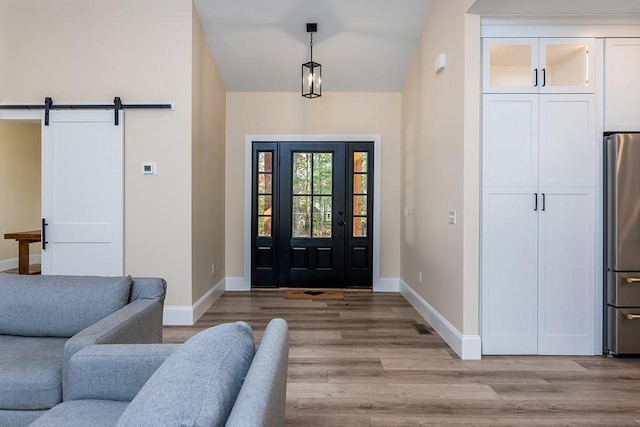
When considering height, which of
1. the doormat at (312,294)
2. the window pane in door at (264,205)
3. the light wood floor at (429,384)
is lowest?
the light wood floor at (429,384)

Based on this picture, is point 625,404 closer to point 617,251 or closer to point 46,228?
point 617,251

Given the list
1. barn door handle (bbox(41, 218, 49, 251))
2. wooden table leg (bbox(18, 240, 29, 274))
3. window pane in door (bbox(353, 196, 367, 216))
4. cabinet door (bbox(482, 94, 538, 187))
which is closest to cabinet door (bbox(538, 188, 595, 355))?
cabinet door (bbox(482, 94, 538, 187))

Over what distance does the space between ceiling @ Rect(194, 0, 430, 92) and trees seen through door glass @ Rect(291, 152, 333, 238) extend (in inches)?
41.3

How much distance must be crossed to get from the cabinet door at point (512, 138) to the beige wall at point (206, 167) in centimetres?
270

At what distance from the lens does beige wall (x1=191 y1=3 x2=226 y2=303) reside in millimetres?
3945

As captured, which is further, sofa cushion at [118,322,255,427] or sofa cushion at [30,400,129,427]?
sofa cushion at [30,400,129,427]

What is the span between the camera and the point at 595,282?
10.2 ft

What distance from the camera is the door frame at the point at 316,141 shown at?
5406mm

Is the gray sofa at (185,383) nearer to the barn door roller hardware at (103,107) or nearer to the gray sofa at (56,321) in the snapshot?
the gray sofa at (56,321)

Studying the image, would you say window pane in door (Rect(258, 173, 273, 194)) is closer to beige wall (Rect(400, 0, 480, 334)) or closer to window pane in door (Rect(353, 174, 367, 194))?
window pane in door (Rect(353, 174, 367, 194))

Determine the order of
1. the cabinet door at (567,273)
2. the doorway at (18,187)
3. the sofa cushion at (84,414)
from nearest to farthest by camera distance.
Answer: the sofa cushion at (84,414), the cabinet door at (567,273), the doorway at (18,187)

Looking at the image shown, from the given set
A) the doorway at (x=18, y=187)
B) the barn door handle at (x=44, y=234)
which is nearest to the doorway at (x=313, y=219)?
the barn door handle at (x=44, y=234)

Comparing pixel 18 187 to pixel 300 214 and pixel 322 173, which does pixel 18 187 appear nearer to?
pixel 300 214

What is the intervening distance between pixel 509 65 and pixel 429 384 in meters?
2.52
